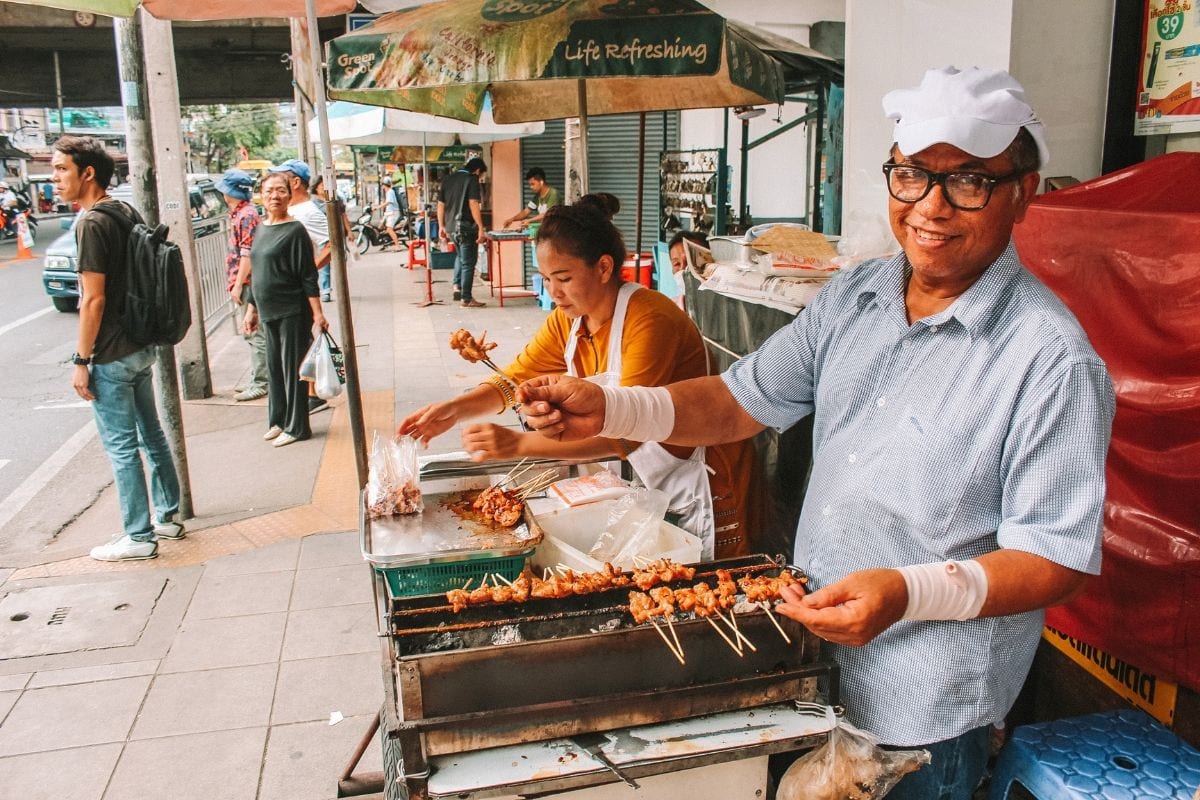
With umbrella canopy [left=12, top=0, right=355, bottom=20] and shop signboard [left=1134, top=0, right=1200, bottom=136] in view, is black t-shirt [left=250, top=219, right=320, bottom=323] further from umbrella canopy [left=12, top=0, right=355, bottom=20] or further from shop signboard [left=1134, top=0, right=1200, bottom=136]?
shop signboard [left=1134, top=0, right=1200, bottom=136]

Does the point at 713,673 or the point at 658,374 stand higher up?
the point at 658,374

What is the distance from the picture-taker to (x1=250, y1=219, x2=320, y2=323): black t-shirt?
7.39m

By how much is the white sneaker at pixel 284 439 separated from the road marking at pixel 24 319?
8.46 m

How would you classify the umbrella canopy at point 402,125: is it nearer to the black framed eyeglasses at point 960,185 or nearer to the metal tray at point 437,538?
the metal tray at point 437,538

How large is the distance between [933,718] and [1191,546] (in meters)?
0.94

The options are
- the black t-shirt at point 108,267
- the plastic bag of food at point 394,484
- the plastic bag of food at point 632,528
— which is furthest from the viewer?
the black t-shirt at point 108,267

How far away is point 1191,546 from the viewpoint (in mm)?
2283

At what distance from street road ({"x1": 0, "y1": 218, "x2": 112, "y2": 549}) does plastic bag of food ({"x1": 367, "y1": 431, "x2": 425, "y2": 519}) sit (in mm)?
4624

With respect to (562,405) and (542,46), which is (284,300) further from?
(562,405)

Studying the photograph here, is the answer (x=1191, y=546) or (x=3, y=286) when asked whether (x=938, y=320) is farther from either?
(x=3, y=286)

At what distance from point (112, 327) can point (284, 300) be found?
243 cm

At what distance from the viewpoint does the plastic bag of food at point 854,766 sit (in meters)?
1.89

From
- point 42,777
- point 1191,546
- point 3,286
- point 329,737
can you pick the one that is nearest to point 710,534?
point 1191,546

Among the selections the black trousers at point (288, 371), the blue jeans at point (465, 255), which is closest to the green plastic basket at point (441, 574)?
the black trousers at point (288, 371)
